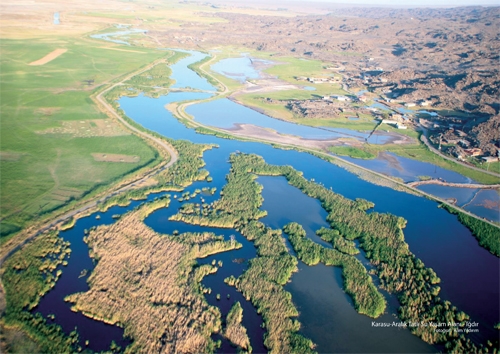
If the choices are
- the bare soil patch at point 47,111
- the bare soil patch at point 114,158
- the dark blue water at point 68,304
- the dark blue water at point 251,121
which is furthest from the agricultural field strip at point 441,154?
the bare soil patch at point 47,111

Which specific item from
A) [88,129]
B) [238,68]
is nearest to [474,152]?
[88,129]

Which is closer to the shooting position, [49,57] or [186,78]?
[186,78]

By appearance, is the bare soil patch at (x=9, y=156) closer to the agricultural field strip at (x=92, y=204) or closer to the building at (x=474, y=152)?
the agricultural field strip at (x=92, y=204)

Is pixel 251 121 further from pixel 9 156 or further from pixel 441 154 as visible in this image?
pixel 9 156

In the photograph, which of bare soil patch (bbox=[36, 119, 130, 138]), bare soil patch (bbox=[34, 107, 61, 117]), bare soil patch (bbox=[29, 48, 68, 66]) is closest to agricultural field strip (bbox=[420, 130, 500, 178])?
bare soil patch (bbox=[36, 119, 130, 138])

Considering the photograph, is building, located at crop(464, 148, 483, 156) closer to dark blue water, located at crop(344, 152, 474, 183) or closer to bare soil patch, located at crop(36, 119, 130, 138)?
dark blue water, located at crop(344, 152, 474, 183)

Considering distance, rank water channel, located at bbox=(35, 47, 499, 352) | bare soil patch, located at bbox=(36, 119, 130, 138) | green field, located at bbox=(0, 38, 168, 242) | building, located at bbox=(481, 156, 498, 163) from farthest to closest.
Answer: bare soil patch, located at bbox=(36, 119, 130, 138) < building, located at bbox=(481, 156, 498, 163) < green field, located at bbox=(0, 38, 168, 242) < water channel, located at bbox=(35, 47, 499, 352)

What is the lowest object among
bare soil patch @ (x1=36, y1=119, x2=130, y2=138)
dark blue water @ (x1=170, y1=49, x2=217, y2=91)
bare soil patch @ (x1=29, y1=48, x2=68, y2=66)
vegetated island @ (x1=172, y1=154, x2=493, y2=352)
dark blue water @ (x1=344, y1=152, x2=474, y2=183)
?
bare soil patch @ (x1=36, y1=119, x2=130, y2=138)
